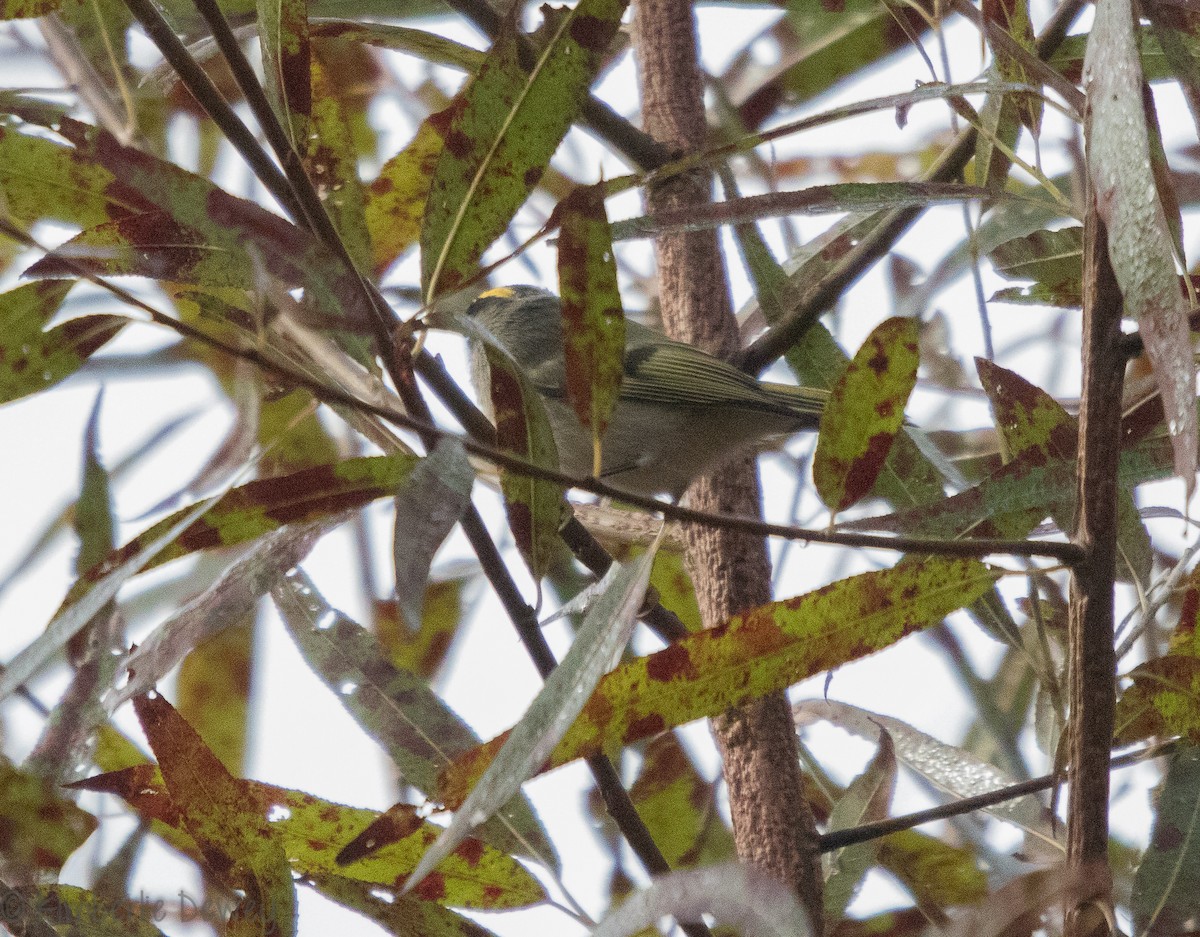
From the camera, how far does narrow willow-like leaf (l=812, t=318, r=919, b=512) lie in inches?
48.3

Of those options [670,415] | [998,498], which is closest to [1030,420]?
[998,498]

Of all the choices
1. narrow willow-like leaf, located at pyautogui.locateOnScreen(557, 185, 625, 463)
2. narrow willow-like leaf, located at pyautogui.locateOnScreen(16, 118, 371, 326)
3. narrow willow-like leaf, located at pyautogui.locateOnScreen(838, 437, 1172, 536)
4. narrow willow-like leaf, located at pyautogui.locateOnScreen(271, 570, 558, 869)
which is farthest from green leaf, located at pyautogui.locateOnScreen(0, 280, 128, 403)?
narrow willow-like leaf, located at pyautogui.locateOnScreen(838, 437, 1172, 536)

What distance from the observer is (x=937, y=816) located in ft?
5.04

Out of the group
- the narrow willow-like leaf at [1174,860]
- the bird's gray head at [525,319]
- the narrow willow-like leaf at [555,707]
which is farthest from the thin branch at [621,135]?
the bird's gray head at [525,319]

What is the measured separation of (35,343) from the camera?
1394 millimetres

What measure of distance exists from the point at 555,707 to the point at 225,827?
0.47 metres

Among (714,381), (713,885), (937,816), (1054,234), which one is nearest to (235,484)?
(713,885)

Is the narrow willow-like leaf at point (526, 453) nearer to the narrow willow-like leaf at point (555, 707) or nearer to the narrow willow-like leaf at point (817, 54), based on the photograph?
the narrow willow-like leaf at point (555, 707)

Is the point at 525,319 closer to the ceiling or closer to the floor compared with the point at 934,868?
closer to the ceiling

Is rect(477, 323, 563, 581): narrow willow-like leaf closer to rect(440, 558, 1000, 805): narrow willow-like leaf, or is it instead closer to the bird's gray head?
rect(440, 558, 1000, 805): narrow willow-like leaf

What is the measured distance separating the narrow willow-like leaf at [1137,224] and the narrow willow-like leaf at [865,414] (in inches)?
9.2

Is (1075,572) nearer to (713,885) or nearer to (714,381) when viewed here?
(713,885)

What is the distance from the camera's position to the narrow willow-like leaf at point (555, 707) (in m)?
1.01

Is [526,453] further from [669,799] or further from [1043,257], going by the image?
[669,799]
